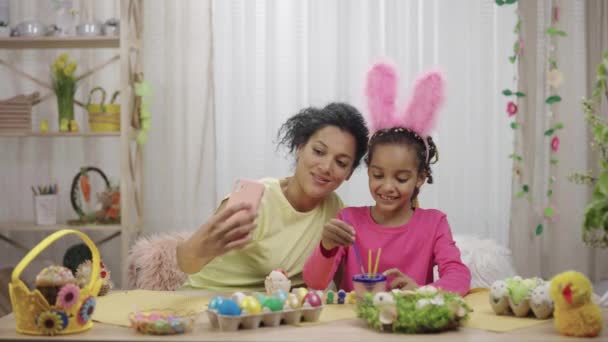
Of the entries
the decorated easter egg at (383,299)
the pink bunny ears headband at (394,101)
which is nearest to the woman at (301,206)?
the pink bunny ears headband at (394,101)

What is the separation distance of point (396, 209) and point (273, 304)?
676 mm

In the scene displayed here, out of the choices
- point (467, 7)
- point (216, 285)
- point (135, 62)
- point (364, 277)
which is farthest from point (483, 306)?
point (135, 62)

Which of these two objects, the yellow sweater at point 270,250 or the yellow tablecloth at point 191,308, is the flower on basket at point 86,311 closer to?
the yellow tablecloth at point 191,308

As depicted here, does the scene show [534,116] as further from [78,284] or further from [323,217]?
[78,284]

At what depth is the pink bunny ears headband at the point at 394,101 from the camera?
1977mm

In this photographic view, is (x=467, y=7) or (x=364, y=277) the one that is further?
(x=467, y=7)

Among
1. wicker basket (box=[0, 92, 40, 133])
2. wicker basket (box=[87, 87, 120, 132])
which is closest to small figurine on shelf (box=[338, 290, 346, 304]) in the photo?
wicker basket (box=[87, 87, 120, 132])

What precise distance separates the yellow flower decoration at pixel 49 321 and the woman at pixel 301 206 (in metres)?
0.75

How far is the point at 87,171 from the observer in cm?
378

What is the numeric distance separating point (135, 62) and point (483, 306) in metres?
2.52

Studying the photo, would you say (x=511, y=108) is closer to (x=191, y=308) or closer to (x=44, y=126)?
(x=44, y=126)

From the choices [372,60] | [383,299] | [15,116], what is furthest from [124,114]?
[383,299]

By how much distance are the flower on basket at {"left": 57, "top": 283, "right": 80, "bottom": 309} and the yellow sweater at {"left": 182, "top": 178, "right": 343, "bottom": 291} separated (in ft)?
2.66

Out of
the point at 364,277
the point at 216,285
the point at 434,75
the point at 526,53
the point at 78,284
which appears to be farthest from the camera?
the point at 526,53
